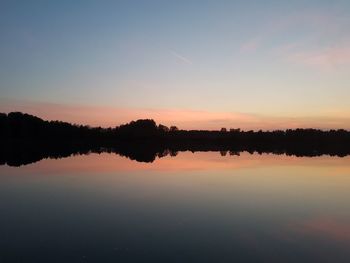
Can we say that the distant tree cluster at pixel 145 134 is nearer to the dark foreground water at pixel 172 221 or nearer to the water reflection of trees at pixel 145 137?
the water reflection of trees at pixel 145 137

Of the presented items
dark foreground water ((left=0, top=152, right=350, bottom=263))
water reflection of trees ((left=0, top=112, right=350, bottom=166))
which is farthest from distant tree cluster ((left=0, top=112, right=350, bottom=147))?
dark foreground water ((left=0, top=152, right=350, bottom=263))

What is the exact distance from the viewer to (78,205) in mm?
16453

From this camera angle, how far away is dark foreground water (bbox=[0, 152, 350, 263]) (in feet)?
32.4

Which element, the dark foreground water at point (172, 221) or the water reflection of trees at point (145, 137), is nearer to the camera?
the dark foreground water at point (172, 221)

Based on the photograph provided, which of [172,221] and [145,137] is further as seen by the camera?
[145,137]

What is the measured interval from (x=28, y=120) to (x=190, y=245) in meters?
107

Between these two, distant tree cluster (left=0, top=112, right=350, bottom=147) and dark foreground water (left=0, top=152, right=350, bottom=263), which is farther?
distant tree cluster (left=0, top=112, right=350, bottom=147)

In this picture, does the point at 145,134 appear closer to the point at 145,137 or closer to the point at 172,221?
the point at 145,137

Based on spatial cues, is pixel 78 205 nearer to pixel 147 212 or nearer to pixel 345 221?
pixel 147 212

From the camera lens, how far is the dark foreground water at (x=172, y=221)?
32.4 ft

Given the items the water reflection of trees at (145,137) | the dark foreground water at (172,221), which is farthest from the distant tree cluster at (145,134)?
the dark foreground water at (172,221)

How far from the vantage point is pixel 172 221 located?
44.8 ft

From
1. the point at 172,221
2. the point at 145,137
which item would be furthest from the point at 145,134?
the point at 172,221

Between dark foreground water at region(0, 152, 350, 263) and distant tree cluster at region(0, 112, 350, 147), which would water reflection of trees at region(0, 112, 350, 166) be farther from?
dark foreground water at region(0, 152, 350, 263)
